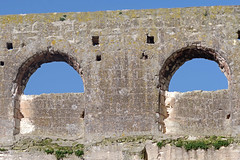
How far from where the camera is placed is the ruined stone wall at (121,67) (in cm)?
2794

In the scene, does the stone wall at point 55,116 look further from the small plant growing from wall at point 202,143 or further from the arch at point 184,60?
the small plant growing from wall at point 202,143

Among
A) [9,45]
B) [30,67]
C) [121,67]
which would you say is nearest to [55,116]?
[30,67]

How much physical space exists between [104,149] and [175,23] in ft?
15.9

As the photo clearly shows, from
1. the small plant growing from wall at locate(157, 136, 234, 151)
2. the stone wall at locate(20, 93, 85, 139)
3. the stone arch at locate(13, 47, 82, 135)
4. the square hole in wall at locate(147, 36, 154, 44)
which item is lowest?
the small plant growing from wall at locate(157, 136, 234, 151)

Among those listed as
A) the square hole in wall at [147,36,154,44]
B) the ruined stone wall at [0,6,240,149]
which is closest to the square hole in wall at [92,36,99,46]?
the ruined stone wall at [0,6,240,149]

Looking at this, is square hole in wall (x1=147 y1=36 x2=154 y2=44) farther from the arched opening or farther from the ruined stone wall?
the arched opening

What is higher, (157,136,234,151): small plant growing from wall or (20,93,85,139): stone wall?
(20,93,85,139): stone wall

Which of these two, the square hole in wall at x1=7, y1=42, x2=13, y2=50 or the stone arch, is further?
the square hole in wall at x1=7, y1=42, x2=13, y2=50

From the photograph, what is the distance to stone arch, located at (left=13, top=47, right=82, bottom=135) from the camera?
28766 mm

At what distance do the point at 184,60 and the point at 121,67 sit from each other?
217 cm

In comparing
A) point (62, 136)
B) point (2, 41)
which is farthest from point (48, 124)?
point (2, 41)

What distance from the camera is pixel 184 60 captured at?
28.8m

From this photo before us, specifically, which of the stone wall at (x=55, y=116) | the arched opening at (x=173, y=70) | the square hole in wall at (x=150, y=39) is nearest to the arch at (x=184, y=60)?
the arched opening at (x=173, y=70)

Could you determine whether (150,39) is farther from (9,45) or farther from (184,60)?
(9,45)
